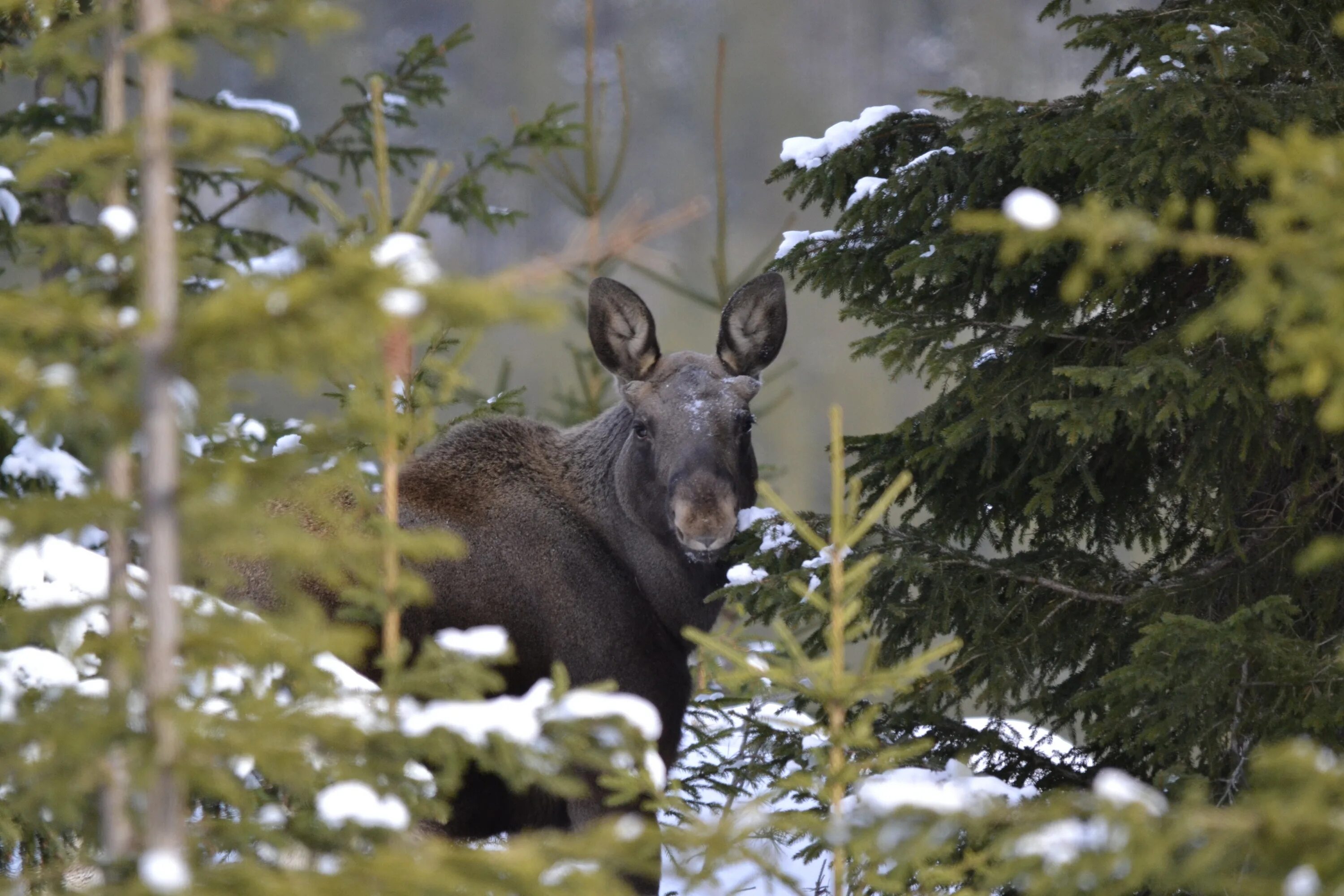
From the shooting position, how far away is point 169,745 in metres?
2.74

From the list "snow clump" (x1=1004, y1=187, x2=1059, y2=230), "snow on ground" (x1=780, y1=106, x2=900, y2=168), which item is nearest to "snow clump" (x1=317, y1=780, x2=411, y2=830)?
"snow clump" (x1=1004, y1=187, x2=1059, y2=230)

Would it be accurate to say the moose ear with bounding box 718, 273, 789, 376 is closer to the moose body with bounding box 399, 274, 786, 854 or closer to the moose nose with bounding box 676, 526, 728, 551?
the moose body with bounding box 399, 274, 786, 854

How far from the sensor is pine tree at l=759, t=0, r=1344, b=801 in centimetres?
500

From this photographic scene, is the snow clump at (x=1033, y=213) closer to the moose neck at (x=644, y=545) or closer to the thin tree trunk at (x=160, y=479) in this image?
the thin tree trunk at (x=160, y=479)

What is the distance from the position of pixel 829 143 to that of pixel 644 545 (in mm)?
2237

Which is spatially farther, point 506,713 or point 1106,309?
point 1106,309

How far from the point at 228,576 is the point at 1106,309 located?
4.29 m

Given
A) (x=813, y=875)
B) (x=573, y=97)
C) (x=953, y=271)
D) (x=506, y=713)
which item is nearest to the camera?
(x=506, y=713)

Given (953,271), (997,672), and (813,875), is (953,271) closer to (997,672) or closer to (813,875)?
(997,672)

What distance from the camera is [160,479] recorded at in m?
2.78

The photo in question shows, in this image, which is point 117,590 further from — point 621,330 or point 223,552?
point 621,330

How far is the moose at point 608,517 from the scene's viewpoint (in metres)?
6.33

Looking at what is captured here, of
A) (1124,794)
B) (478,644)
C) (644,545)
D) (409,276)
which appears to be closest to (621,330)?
(644,545)

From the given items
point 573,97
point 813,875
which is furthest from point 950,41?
point 813,875
